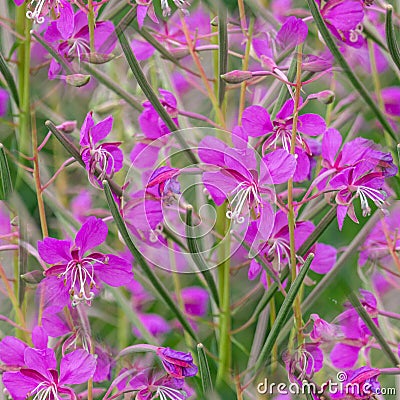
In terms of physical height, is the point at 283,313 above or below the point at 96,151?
below

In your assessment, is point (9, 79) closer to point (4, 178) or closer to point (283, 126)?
point (4, 178)

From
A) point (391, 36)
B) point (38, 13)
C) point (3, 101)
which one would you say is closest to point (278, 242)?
point (391, 36)

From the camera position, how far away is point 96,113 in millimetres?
1024

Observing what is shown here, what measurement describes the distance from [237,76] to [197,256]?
200 millimetres

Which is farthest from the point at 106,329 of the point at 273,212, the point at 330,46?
the point at 330,46

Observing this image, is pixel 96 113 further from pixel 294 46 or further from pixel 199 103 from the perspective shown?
pixel 294 46

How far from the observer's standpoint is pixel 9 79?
82 centimetres

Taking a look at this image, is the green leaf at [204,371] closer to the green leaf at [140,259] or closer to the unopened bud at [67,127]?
the green leaf at [140,259]

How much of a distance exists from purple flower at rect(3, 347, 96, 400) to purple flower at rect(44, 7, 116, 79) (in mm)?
337

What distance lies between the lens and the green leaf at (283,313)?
0.69m

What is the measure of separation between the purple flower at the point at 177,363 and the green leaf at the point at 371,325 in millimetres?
186

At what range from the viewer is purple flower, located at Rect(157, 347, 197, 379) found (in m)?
0.72

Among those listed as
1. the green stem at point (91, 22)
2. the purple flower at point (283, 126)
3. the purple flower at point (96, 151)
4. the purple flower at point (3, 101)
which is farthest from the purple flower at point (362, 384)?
the purple flower at point (3, 101)

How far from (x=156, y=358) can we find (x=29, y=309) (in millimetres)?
210
